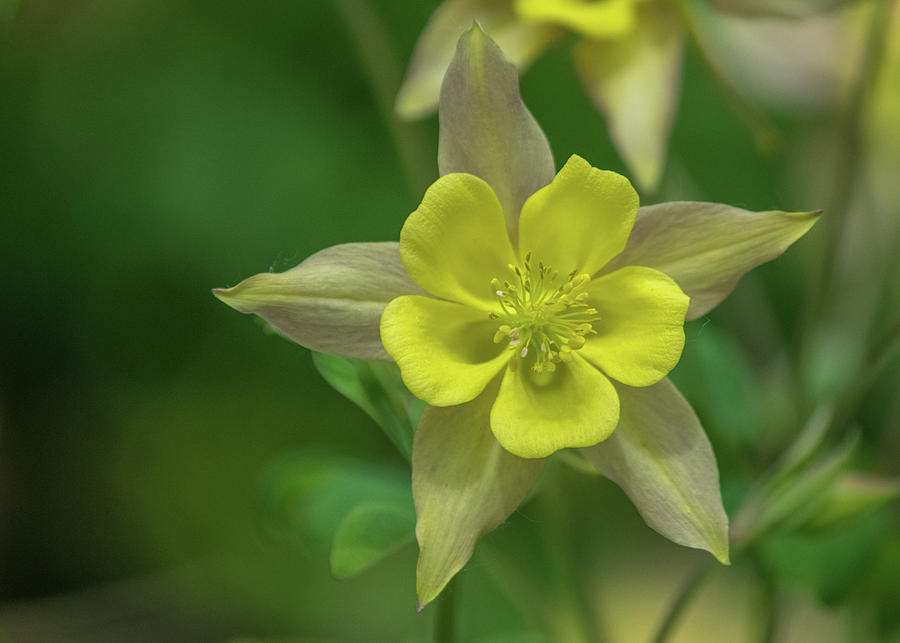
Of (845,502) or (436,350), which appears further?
(845,502)

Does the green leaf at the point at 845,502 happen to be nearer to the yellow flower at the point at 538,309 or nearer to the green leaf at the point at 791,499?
the green leaf at the point at 791,499

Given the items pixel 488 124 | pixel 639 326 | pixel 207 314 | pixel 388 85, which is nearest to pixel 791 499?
pixel 639 326

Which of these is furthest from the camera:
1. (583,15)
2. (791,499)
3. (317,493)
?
(317,493)

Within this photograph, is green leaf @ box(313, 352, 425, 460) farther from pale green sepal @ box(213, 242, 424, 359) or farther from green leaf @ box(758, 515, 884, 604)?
green leaf @ box(758, 515, 884, 604)

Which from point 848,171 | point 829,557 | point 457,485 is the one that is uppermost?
point 457,485

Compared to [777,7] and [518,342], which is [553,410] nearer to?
[518,342]

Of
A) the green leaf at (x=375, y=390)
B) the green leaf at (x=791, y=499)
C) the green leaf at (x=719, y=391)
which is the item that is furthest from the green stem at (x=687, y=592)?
the green leaf at (x=375, y=390)

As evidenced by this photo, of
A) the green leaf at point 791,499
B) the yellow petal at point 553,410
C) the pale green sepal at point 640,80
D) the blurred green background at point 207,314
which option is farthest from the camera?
the blurred green background at point 207,314
